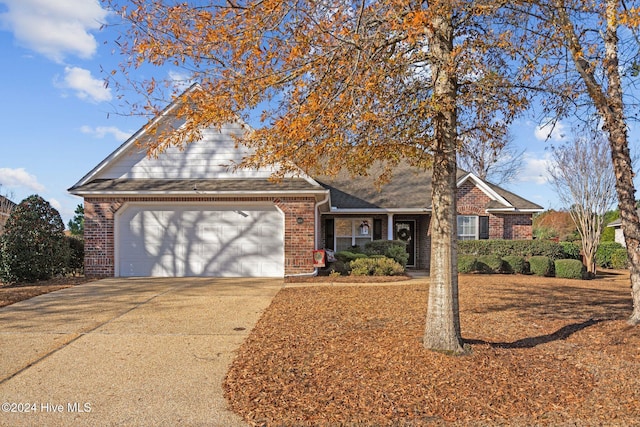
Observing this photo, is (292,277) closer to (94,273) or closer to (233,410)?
(94,273)

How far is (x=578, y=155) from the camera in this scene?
61.7 feet

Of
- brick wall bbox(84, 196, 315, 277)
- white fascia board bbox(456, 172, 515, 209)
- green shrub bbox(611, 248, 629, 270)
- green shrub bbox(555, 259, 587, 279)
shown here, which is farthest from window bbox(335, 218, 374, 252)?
green shrub bbox(611, 248, 629, 270)

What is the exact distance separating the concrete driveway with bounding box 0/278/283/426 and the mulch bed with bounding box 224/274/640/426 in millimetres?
388

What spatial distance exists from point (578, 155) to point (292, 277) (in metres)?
13.9

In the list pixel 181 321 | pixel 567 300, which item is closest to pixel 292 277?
pixel 181 321

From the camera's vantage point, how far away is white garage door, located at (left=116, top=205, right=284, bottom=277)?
13.1 metres

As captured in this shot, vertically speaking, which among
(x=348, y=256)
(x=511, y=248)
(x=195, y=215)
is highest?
(x=195, y=215)

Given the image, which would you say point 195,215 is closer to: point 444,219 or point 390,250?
point 390,250

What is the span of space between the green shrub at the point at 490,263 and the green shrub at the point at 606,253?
10.0 meters

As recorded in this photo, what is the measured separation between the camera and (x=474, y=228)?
18594 millimetres

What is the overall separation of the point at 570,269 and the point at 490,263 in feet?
8.65

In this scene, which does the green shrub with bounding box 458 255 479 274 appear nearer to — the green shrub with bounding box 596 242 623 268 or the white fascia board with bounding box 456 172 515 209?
the white fascia board with bounding box 456 172 515 209

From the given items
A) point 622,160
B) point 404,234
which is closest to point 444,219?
point 622,160

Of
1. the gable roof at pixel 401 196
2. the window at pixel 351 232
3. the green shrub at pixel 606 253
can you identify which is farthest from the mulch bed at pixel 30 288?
the green shrub at pixel 606 253
